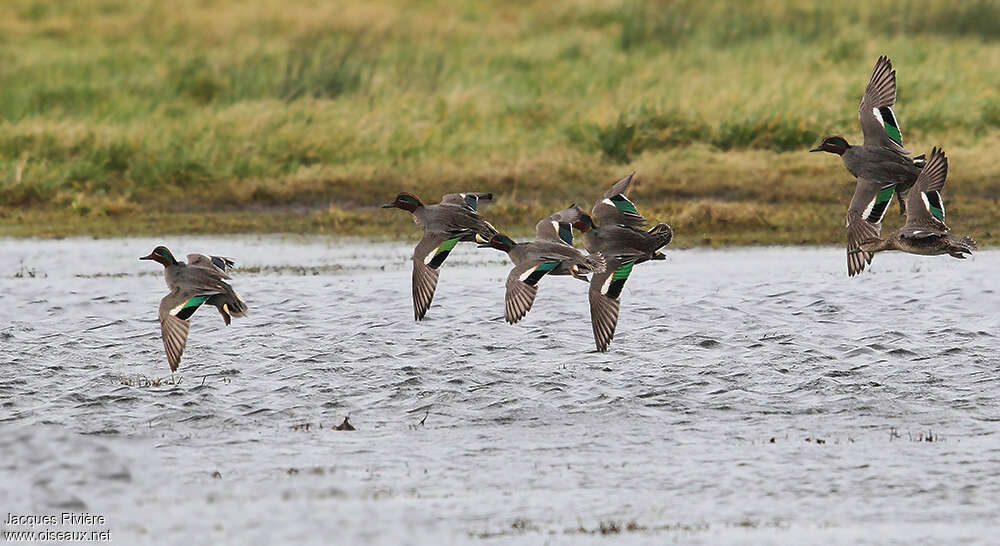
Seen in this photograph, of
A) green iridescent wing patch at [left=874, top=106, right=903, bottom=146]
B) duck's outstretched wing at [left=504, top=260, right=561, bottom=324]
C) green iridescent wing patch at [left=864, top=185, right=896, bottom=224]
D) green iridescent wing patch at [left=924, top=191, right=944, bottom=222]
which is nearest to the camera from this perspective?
green iridescent wing patch at [left=924, top=191, right=944, bottom=222]

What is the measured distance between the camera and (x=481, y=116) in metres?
22.2

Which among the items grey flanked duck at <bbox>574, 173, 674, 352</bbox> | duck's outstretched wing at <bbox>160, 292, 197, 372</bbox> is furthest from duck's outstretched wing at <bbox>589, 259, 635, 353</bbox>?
duck's outstretched wing at <bbox>160, 292, 197, 372</bbox>

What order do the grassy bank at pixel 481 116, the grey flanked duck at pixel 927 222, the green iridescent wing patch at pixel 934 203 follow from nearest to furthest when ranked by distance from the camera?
the grey flanked duck at pixel 927 222 < the green iridescent wing patch at pixel 934 203 < the grassy bank at pixel 481 116

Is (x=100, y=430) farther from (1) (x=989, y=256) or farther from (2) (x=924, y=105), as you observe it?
(2) (x=924, y=105)

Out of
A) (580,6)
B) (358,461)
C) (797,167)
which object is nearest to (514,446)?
(358,461)

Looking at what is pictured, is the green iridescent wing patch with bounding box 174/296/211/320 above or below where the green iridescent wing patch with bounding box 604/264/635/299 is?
below

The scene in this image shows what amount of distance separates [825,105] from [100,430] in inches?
584

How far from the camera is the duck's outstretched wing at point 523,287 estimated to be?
31.2ft

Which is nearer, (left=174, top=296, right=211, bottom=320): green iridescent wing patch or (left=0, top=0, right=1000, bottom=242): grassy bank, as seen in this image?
(left=174, top=296, right=211, bottom=320): green iridescent wing patch

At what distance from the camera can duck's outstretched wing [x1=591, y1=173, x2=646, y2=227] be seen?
393 inches

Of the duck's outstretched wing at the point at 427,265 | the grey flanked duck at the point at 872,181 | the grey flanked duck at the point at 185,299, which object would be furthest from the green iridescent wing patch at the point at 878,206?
the grey flanked duck at the point at 185,299

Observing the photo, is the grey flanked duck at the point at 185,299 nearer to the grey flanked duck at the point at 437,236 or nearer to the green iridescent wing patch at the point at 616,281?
the grey flanked duck at the point at 437,236

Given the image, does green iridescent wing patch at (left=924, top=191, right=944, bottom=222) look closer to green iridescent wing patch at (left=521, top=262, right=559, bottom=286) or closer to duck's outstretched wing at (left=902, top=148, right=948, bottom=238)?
duck's outstretched wing at (left=902, top=148, right=948, bottom=238)

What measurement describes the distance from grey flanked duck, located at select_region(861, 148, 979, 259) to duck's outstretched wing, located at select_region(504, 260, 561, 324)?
213 cm
